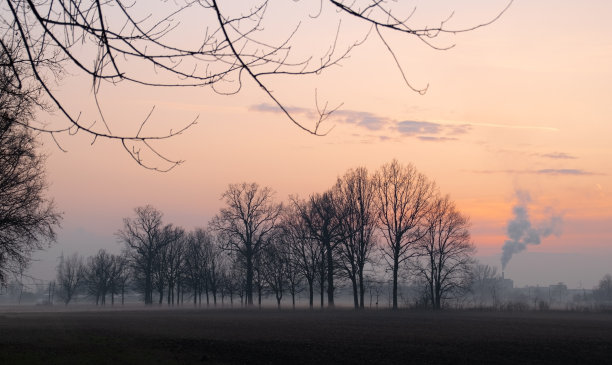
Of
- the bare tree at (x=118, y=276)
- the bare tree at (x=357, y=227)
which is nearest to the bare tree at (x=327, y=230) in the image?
the bare tree at (x=357, y=227)

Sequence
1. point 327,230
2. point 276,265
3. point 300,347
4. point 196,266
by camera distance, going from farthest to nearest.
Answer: point 196,266 → point 276,265 → point 327,230 → point 300,347

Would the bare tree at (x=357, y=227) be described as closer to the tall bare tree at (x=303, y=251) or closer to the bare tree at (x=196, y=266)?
the tall bare tree at (x=303, y=251)

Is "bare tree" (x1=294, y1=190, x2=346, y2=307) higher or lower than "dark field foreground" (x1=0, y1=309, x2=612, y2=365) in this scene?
higher

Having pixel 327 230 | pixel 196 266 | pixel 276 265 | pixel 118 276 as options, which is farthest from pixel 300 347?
pixel 118 276

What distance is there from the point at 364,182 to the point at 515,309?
2088 centimetres

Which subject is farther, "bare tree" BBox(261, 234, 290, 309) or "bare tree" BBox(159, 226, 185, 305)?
"bare tree" BBox(159, 226, 185, 305)

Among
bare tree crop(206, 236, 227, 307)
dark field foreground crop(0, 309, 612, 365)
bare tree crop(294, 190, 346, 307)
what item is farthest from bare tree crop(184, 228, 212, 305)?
dark field foreground crop(0, 309, 612, 365)

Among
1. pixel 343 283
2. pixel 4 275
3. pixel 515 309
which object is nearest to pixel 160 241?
pixel 343 283

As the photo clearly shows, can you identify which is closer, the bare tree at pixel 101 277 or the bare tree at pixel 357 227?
the bare tree at pixel 357 227

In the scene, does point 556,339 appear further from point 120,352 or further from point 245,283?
point 245,283

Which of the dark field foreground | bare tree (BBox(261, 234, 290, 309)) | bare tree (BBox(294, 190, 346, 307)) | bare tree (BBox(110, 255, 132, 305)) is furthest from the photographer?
bare tree (BBox(110, 255, 132, 305))

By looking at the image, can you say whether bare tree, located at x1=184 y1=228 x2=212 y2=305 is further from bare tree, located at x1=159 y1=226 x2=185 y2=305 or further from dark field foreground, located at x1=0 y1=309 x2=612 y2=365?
dark field foreground, located at x1=0 y1=309 x2=612 y2=365

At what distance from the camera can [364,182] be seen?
223 feet

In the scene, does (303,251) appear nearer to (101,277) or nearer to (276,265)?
(276,265)
